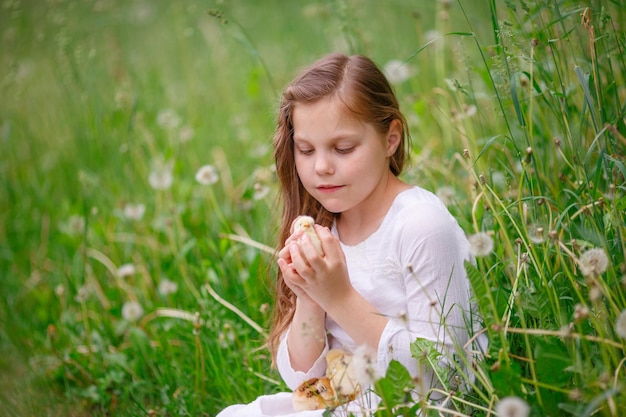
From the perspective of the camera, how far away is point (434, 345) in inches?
58.6

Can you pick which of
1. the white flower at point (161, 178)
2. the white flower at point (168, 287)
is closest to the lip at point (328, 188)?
the white flower at point (168, 287)

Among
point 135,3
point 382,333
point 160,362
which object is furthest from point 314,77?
point 135,3

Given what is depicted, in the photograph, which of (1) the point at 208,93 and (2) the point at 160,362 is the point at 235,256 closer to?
(2) the point at 160,362

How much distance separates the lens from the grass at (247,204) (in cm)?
144

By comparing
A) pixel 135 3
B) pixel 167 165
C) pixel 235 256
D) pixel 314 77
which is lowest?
pixel 235 256

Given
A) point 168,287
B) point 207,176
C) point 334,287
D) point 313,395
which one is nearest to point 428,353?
point 334,287

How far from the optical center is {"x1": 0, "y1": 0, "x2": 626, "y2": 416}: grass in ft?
4.73

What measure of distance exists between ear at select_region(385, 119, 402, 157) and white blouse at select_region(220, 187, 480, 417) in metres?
0.12

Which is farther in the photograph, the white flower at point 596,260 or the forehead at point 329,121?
the forehead at point 329,121

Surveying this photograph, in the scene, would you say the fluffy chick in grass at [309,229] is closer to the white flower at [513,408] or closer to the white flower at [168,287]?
the white flower at [513,408]

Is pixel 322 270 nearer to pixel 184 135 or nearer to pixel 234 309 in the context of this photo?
pixel 234 309

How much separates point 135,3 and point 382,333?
481 centimetres

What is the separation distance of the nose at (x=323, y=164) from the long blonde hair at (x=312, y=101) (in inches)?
5.0

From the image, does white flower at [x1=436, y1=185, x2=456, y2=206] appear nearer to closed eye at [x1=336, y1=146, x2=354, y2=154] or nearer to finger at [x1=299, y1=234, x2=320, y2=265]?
closed eye at [x1=336, y1=146, x2=354, y2=154]
